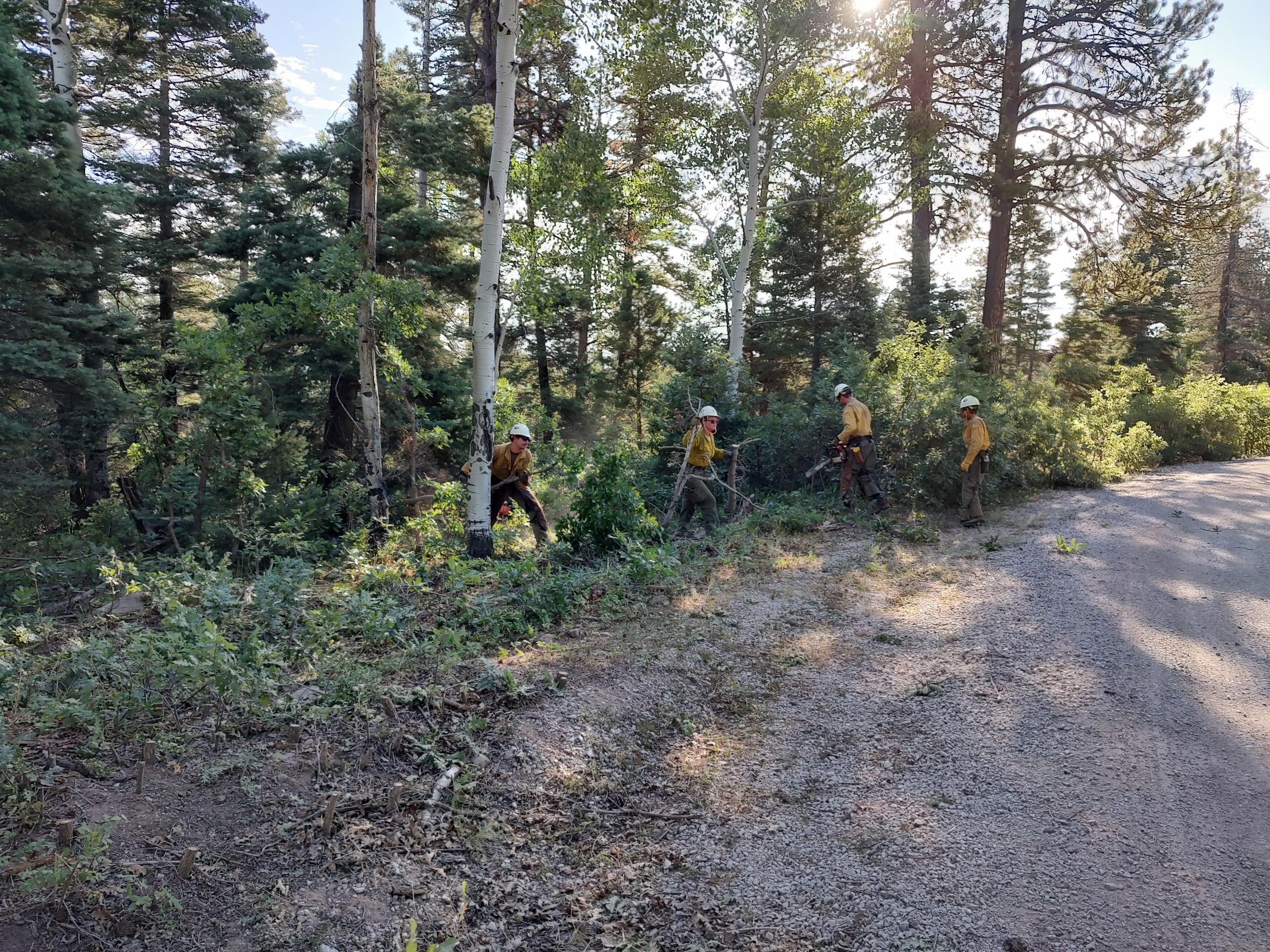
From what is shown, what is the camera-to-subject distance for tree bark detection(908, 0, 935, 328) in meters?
18.8

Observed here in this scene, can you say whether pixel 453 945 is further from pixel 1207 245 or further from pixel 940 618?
pixel 1207 245

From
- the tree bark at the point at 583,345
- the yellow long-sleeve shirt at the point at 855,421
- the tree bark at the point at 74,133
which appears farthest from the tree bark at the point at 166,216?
the yellow long-sleeve shirt at the point at 855,421

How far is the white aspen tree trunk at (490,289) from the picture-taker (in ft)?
27.5

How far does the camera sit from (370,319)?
10.8m

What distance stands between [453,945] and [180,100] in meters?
21.9

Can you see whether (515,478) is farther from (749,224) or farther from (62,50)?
(62,50)

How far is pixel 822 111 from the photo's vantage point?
1709cm

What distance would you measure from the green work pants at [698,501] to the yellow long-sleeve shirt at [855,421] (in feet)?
8.30

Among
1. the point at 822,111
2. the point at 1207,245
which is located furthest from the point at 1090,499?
the point at 1207,245

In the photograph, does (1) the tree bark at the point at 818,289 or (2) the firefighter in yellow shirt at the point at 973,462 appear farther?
(1) the tree bark at the point at 818,289

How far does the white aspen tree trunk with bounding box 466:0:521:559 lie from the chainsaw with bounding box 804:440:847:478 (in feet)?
18.8

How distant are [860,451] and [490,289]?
21.1 ft

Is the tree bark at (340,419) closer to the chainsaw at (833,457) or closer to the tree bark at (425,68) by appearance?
the tree bark at (425,68)

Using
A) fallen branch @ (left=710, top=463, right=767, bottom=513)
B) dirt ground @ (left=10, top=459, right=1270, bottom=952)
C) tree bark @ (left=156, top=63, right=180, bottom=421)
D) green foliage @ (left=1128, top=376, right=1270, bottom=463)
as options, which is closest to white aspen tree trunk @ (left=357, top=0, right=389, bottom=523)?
fallen branch @ (left=710, top=463, right=767, bottom=513)
